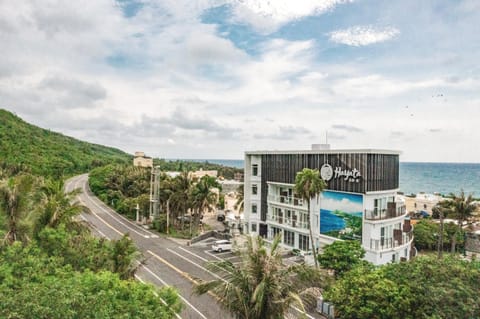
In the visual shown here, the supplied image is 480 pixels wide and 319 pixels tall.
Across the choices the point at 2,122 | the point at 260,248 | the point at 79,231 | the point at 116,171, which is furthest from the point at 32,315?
the point at 2,122

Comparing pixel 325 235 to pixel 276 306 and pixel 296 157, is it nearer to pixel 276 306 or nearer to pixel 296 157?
pixel 296 157

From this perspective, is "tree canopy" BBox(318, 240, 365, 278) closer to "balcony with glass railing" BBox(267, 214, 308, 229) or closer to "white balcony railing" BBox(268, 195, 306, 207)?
"balcony with glass railing" BBox(267, 214, 308, 229)

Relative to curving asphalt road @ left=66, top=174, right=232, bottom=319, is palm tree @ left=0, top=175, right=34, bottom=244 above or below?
above

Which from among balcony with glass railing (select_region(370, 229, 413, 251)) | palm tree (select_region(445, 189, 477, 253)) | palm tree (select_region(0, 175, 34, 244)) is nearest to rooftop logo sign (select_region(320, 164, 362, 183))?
balcony with glass railing (select_region(370, 229, 413, 251))

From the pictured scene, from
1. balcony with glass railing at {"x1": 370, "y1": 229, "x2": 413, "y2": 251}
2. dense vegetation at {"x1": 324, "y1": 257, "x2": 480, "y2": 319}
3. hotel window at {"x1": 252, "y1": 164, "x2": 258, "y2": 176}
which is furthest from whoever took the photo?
hotel window at {"x1": 252, "y1": 164, "x2": 258, "y2": 176}

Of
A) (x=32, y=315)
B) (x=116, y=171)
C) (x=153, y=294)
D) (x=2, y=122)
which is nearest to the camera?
(x=32, y=315)

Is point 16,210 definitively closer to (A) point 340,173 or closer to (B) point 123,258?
(B) point 123,258

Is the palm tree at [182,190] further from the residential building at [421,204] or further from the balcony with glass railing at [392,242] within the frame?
the residential building at [421,204]
